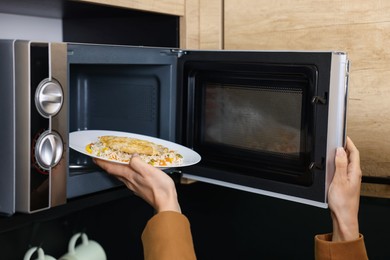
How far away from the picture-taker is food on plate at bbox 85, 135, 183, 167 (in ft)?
3.32

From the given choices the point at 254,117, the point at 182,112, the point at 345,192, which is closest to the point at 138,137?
the point at 182,112

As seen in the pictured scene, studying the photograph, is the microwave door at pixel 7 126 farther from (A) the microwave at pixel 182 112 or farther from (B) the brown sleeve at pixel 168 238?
(B) the brown sleeve at pixel 168 238

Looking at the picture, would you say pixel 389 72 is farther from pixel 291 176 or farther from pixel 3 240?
pixel 3 240

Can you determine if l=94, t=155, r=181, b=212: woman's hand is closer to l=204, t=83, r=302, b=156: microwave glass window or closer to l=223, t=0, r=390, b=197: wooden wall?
l=204, t=83, r=302, b=156: microwave glass window

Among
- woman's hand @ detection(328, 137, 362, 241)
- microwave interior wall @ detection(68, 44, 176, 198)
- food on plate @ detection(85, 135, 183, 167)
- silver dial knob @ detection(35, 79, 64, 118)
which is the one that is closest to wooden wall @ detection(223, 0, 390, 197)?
woman's hand @ detection(328, 137, 362, 241)

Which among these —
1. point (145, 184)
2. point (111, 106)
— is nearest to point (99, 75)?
point (111, 106)

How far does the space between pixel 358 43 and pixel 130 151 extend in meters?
0.54

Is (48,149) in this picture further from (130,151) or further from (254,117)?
(254,117)

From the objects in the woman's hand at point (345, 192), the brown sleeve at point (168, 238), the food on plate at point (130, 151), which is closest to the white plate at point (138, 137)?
the food on plate at point (130, 151)

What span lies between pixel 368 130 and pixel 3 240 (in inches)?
36.4

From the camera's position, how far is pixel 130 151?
1.03 meters

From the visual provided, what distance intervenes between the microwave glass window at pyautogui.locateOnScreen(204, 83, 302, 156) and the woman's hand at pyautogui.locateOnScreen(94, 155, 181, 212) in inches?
8.2

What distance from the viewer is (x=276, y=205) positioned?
65.8 inches

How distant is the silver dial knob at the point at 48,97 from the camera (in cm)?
87
